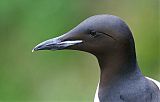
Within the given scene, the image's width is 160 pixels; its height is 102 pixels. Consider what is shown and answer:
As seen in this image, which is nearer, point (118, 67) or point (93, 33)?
point (93, 33)

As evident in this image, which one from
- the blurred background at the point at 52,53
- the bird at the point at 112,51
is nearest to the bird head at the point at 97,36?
the bird at the point at 112,51

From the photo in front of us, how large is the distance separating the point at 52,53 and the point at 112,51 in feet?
12.3

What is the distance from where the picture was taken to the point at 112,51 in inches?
135

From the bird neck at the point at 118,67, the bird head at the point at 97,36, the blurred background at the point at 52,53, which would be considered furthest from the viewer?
the blurred background at the point at 52,53

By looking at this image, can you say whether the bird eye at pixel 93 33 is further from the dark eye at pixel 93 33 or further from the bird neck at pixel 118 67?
the bird neck at pixel 118 67

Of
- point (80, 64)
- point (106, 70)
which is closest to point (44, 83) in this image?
point (80, 64)

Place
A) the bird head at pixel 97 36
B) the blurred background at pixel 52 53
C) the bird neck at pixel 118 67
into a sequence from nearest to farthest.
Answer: the bird head at pixel 97 36
the bird neck at pixel 118 67
the blurred background at pixel 52 53

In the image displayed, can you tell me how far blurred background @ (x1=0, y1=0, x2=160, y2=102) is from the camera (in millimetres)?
6711

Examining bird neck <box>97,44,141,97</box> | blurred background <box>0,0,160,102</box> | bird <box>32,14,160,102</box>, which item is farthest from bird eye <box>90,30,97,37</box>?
blurred background <box>0,0,160,102</box>

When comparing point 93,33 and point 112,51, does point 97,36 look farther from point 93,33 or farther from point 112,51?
point 112,51

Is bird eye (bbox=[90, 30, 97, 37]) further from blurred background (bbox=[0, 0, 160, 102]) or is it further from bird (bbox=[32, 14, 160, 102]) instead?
blurred background (bbox=[0, 0, 160, 102])

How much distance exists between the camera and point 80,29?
11.1 ft

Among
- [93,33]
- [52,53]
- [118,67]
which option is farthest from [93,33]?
[52,53]

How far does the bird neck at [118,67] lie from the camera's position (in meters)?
Answer: 3.43
